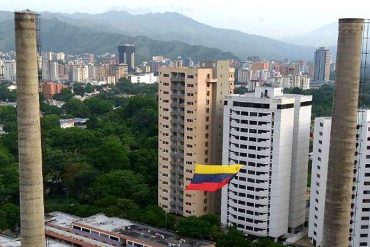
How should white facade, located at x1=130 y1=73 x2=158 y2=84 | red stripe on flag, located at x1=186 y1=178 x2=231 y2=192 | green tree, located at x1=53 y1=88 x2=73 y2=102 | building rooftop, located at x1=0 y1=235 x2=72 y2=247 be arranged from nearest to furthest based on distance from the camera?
red stripe on flag, located at x1=186 y1=178 x2=231 y2=192 < building rooftop, located at x1=0 y1=235 x2=72 y2=247 < green tree, located at x1=53 y1=88 x2=73 y2=102 < white facade, located at x1=130 y1=73 x2=158 y2=84

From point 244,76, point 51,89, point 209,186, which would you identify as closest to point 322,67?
point 244,76

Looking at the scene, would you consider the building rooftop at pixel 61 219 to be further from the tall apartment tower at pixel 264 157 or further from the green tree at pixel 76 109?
the green tree at pixel 76 109

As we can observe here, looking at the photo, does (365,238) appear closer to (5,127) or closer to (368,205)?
(368,205)

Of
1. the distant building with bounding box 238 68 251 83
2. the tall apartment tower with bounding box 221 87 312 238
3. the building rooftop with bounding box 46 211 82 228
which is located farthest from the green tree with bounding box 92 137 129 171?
the distant building with bounding box 238 68 251 83

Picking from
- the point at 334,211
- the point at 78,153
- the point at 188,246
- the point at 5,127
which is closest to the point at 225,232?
the point at 188,246

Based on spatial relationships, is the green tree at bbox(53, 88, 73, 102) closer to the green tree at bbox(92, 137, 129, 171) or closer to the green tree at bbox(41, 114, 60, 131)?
the green tree at bbox(41, 114, 60, 131)

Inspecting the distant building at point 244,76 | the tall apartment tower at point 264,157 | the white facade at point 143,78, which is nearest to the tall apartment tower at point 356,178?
the tall apartment tower at point 264,157
